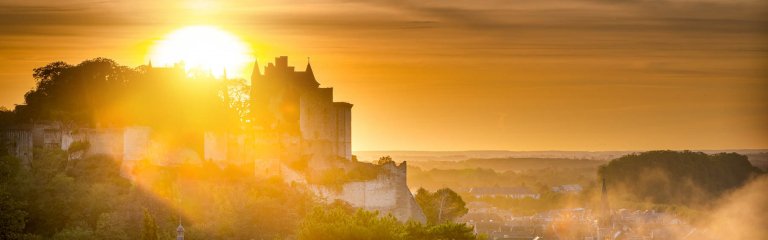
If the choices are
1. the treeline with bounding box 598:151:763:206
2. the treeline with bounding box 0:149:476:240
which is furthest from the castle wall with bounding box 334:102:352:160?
the treeline with bounding box 598:151:763:206

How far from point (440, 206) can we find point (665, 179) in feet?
349

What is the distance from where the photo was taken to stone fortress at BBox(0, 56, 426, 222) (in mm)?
65000

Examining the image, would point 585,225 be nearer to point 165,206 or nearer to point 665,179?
point 665,179

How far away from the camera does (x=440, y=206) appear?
83.8 m

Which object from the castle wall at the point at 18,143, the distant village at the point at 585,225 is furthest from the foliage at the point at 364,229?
the distant village at the point at 585,225

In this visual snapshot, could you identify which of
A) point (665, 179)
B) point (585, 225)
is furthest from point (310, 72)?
point (665, 179)

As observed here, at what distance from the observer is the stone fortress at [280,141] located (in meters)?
65.0

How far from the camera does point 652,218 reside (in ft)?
517

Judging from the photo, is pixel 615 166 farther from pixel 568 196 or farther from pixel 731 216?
pixel 731 216

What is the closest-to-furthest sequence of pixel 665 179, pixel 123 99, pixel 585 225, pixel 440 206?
1. pixel 123 99
2. pixel 440 206
3. pixel 585 225
4. pixel 665 179

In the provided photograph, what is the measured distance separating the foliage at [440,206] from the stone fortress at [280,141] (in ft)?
23.9

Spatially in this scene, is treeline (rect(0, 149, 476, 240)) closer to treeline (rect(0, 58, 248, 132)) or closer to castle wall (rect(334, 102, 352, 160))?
treeline (rect(0, 58, 248, 132))

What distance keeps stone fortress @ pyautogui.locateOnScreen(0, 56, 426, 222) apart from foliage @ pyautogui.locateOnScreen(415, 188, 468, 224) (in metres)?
7.30

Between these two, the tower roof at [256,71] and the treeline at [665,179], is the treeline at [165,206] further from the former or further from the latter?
the treeline at [665,179]
